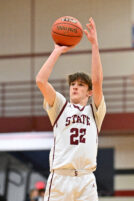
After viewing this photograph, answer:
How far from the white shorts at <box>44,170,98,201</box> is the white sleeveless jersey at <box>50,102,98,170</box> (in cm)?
7

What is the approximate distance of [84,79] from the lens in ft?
14.8

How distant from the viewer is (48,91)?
14.0ft

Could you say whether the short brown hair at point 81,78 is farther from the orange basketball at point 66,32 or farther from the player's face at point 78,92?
the orange basketball at point 66,32

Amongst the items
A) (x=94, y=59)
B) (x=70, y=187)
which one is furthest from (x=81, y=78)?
(x=70, y=187)

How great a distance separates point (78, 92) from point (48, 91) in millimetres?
335

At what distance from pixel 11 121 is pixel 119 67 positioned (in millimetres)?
3415

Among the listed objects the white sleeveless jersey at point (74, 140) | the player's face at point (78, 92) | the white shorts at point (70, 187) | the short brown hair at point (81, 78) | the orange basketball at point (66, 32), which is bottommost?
the white shorts at point (70, 187)

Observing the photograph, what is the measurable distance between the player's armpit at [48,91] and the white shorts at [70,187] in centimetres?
61

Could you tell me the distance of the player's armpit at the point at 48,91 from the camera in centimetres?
421

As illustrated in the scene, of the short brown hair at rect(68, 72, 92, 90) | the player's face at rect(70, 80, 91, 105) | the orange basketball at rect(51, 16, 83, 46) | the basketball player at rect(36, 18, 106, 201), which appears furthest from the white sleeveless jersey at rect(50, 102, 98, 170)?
the orange basketball at rect(51, 16, 83, 46)

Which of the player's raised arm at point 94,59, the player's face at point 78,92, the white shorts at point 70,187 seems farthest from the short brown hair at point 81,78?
the white shorts at point 70,187

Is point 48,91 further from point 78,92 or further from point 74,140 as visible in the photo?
point 74,140

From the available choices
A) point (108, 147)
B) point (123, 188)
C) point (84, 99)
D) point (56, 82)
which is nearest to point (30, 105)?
point (56, 82)

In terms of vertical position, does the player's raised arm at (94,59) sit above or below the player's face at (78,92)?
above
